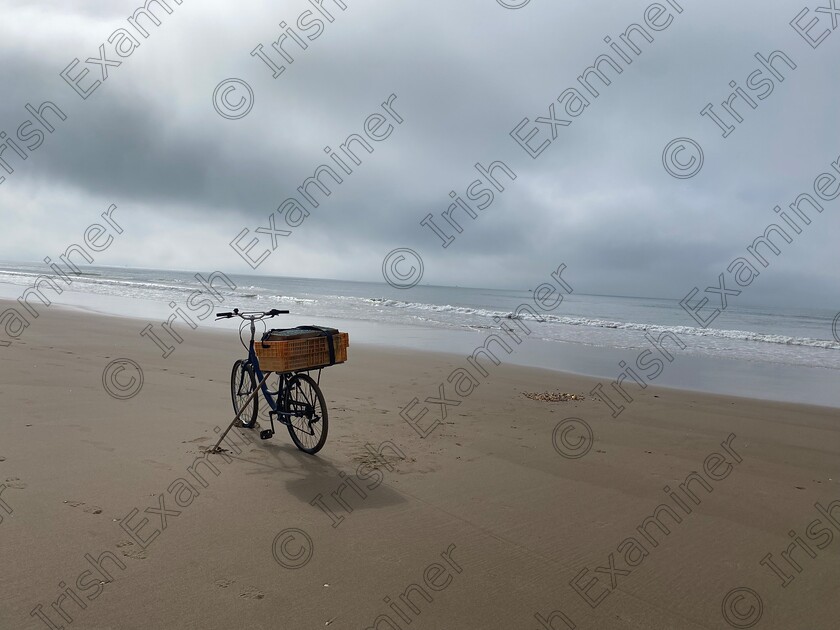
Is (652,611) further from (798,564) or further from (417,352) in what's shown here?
(417,352)

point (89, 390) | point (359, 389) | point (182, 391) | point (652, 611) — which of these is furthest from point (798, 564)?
point (89, 390)

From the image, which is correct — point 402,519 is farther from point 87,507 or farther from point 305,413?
point 87,507

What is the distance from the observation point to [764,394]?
33.3ft

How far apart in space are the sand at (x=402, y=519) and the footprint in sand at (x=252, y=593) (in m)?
0.01

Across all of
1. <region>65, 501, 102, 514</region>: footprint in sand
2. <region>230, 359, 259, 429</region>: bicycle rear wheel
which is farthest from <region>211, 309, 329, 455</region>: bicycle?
<region>65, 501, 102, 514</region>: footprint in sand

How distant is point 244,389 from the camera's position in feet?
20.5

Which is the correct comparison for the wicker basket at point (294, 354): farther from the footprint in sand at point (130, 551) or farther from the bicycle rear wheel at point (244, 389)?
the footprint in sand at point (130, 551)

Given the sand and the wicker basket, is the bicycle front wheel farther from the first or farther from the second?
the wicker basket

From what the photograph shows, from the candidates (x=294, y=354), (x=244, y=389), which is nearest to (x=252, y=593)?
(x=294, y=354)

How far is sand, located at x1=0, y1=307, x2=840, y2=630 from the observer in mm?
2887

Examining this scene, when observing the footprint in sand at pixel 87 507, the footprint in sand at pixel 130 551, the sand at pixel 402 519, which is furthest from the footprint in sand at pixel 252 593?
the footprint in sand at pixel 87 507

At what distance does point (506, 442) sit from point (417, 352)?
7.53m

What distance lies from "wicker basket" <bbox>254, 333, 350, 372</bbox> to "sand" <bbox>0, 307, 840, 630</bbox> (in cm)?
96

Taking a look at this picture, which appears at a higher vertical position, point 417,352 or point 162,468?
point 417,352
